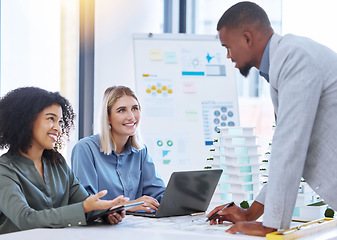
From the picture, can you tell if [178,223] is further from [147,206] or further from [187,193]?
[147,206]

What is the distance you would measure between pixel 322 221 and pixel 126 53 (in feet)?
10.4

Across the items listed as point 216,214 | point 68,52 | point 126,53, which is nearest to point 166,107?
point 126,53

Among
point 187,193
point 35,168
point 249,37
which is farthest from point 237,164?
point 35,168

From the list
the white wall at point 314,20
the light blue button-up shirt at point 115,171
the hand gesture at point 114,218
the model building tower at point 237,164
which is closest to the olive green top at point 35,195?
the hand gesture at point 114,218

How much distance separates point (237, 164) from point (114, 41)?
251 centimetres

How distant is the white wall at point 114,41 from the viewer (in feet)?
16.1

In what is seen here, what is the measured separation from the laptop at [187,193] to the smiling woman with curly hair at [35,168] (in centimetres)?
27

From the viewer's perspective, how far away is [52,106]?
2.38m

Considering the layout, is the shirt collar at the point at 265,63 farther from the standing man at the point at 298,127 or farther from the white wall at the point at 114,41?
the white wall at the point at 114,41

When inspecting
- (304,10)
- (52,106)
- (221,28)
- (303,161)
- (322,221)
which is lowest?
(322,221)

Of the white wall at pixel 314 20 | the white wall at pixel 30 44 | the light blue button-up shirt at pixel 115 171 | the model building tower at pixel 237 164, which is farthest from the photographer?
the white wall at pixel 314 20

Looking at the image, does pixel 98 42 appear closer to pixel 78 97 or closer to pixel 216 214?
pixel 78 97

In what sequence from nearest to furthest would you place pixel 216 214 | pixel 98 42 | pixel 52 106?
pixel 216 214 → pixel 52 106 → pixel 98 42

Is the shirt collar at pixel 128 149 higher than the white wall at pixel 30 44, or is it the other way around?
the white wall at pixel 30 44
